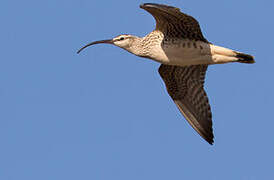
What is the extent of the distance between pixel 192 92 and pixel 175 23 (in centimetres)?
297

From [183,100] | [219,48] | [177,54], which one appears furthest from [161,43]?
[183,100]

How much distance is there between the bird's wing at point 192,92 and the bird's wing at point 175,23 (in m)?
1.94

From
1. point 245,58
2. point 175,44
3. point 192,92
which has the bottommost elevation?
point 192,92

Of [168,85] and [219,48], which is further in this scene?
[168,85]

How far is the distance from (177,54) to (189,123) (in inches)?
110

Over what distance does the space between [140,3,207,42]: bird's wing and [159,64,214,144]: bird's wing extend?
6.35ft

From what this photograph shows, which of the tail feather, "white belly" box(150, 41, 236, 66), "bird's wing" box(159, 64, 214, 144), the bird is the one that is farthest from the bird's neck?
the tail feather

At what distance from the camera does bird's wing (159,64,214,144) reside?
55.2ft

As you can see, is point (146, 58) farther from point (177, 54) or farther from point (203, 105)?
point (203, 105)

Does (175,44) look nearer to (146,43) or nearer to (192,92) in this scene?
(146,43)

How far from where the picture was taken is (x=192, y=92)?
17016 millimetres

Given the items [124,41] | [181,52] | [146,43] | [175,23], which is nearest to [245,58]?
[181,52]

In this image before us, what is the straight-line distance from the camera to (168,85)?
17.0 metres

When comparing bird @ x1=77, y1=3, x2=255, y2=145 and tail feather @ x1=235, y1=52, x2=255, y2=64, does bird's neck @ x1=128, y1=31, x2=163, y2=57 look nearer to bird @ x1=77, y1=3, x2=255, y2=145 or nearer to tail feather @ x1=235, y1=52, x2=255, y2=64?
bird @ x1=77, y1=3, x2=255, y2=145
